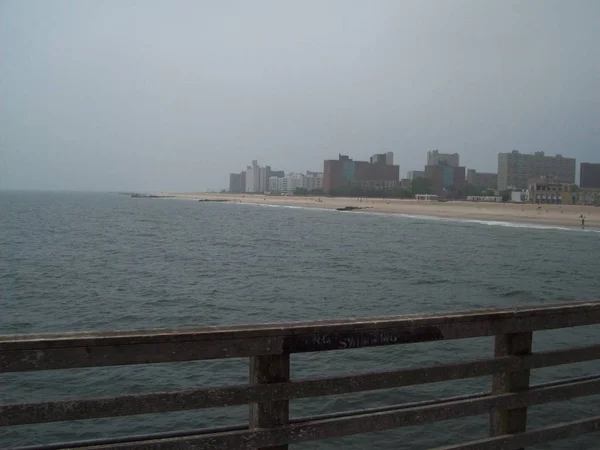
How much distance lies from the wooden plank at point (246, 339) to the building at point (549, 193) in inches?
5630

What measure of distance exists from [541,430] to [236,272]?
24.4 meters

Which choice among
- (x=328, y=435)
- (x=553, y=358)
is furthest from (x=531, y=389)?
(x=328, y=435)

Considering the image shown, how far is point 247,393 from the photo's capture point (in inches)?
119

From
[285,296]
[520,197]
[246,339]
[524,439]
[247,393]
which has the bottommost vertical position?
[285,296]

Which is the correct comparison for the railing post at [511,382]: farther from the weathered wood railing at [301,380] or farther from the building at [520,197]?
the building at [520,197]

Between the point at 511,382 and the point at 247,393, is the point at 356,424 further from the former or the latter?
the point at 511,382

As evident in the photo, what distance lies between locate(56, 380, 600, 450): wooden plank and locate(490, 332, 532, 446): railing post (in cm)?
6

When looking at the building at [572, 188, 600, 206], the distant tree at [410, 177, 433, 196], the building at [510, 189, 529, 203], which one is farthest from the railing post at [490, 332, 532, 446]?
the distant tree at [410, 177, 433, 196]

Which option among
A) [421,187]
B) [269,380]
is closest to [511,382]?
→ [269,380]

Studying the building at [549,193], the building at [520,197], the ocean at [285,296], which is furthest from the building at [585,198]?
the ocean at [285,296]

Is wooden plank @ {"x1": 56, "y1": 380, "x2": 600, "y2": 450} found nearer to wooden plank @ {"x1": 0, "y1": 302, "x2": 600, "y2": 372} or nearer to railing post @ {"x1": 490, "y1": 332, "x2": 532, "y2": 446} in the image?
railing post @ {"x1": 490, "y1": 332, "x2": 532, "y2": 446}

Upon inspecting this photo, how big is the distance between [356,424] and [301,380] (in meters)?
0.54

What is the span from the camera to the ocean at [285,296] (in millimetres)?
8984

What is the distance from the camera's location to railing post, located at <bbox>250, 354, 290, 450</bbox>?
3072 mm
